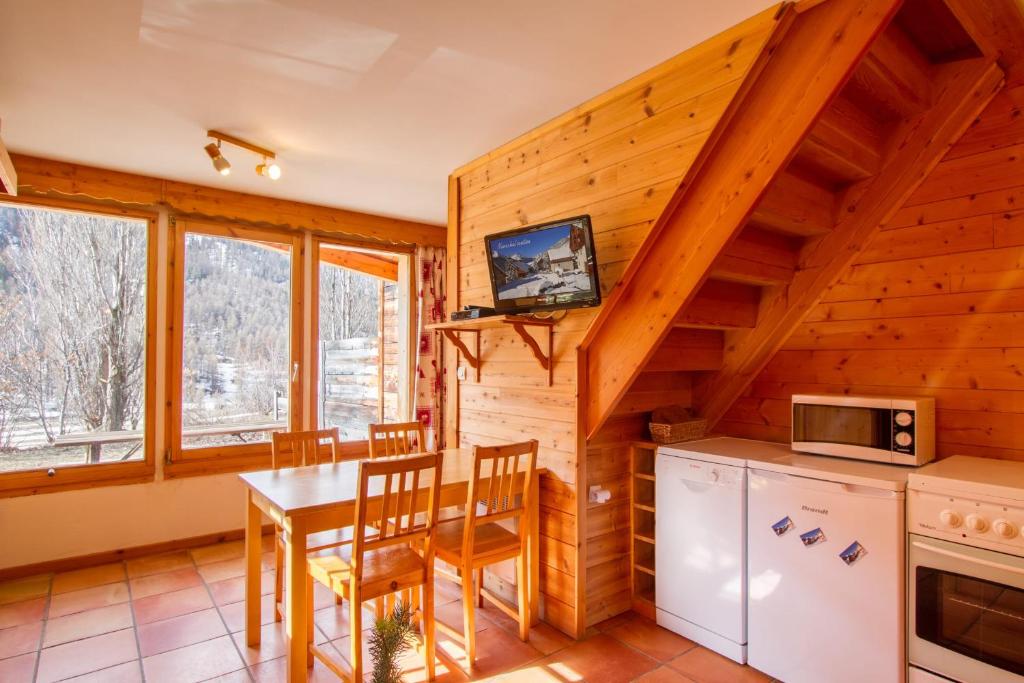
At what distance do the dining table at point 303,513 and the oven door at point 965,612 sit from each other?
1548mm

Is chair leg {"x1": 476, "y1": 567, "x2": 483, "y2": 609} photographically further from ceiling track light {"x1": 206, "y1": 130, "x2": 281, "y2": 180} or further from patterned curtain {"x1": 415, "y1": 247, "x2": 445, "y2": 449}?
ceiling track light {"x1": 206, "y1": 130, "x2": 281, "y2": 180}

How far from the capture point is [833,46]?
1.75 meters

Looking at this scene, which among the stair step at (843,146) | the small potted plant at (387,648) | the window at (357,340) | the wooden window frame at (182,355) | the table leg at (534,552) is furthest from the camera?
the window at (357,340)

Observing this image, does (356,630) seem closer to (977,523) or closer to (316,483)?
(316,483)

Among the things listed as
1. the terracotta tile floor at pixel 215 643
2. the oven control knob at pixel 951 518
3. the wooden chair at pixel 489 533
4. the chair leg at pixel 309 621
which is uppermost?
the oven control knob at pixel 951 518

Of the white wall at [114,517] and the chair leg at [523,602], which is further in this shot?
the white wall at [114,517]

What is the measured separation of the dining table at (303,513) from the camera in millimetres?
A: 2072

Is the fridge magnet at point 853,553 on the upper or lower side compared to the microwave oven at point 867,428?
lower

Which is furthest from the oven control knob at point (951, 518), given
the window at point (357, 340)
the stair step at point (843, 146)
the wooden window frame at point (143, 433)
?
the wooden window frame at point (143, 433)

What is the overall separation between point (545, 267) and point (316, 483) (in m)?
1.48

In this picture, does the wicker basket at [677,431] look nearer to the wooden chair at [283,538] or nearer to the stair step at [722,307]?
the stair step at [722,307]

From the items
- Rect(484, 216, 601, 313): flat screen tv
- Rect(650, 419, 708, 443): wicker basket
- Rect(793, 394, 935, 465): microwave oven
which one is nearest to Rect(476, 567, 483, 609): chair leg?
Rect(650, 419, 708, 443): wicker basket

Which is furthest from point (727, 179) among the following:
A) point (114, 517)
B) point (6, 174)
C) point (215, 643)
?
point (114, 517)

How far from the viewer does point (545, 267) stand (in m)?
2.63
